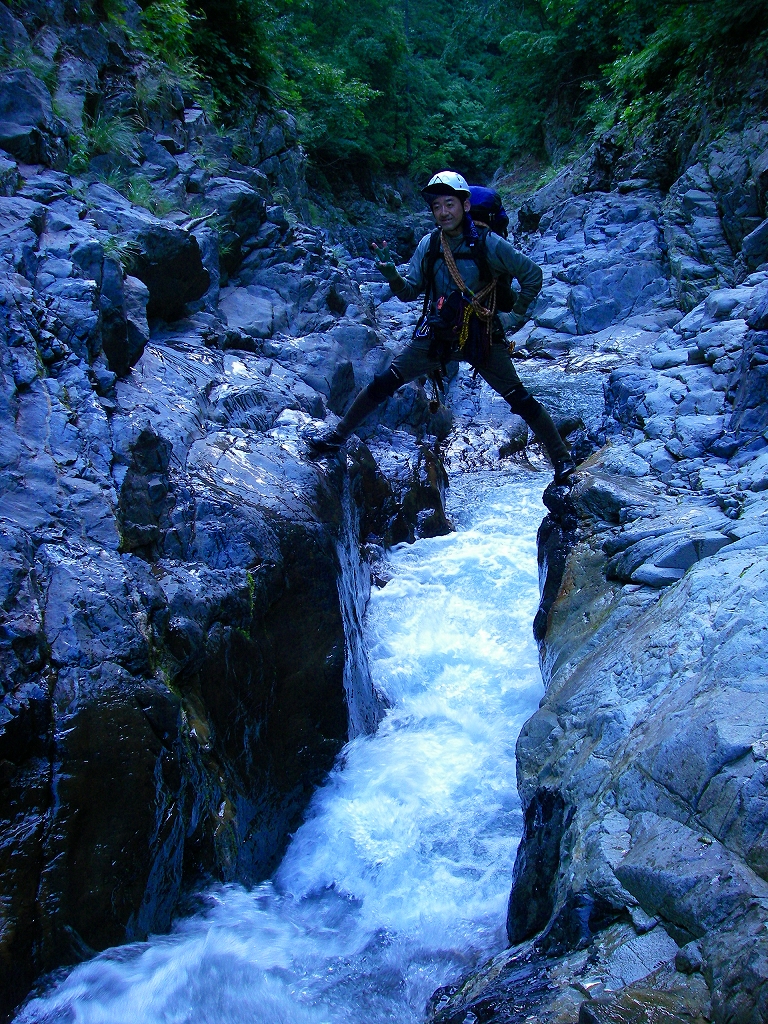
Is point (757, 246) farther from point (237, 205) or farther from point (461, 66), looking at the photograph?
point (461, 66)

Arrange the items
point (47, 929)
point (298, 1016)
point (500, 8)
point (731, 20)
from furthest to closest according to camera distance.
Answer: point (500, 8) < point (731, 20) < point (298, 1016) < point (47, 929)

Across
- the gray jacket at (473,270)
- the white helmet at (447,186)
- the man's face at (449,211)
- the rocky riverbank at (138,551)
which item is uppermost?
the white helmet at (447,186)

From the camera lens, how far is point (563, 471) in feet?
19.3

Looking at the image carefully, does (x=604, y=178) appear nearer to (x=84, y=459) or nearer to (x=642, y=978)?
(x=84, y=459)

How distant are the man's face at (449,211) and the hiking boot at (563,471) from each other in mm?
2187

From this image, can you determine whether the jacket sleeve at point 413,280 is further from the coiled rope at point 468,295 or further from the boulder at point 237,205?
the boulder at point 237,205

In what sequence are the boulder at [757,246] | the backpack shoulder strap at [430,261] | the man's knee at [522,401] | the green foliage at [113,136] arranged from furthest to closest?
the boulder at [757,246] → the green foliage at [113,136] → the man's knee at [522,401] → the backpack shoulder strap at [430,261]

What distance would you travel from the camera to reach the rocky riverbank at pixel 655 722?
1.95m

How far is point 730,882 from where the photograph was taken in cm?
193

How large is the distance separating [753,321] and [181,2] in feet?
29.7

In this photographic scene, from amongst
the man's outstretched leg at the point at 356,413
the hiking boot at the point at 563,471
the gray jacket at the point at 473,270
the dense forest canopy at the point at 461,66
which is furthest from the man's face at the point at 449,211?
the dense forest canopy at the point at 461,66

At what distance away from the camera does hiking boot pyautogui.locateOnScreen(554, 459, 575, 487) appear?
5832 millimetres

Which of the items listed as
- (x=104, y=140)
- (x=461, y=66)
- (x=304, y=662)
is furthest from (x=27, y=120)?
(x=461, y=66)

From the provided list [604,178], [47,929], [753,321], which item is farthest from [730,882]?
[604,178]
